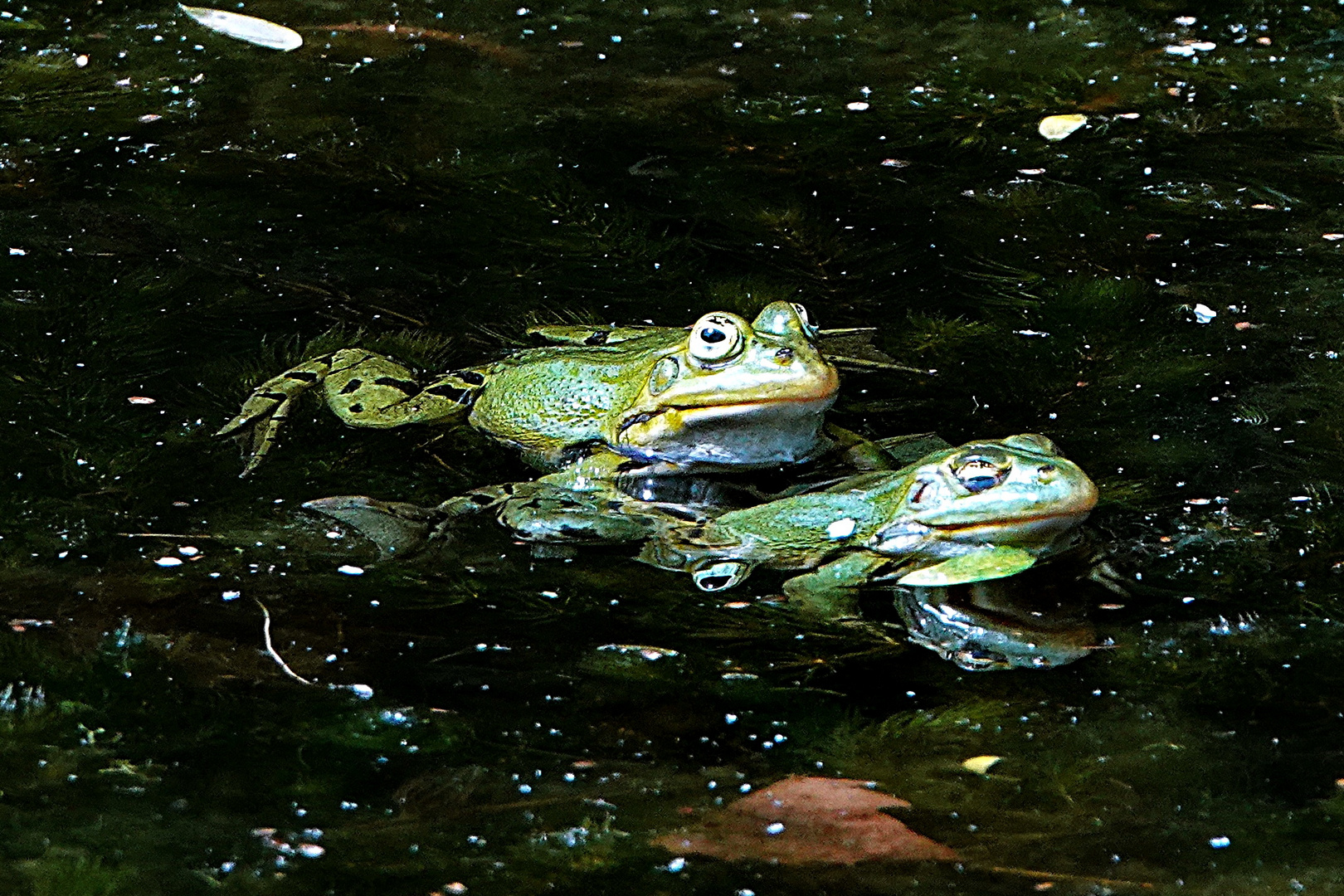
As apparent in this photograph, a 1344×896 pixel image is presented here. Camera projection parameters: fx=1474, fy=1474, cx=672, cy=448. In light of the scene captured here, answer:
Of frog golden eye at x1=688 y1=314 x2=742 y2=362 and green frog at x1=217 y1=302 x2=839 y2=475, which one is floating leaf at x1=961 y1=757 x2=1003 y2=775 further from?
frog golden eye at x1=688 y1=314 x2=742 y2=362

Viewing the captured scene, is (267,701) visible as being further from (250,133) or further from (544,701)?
(250,133)

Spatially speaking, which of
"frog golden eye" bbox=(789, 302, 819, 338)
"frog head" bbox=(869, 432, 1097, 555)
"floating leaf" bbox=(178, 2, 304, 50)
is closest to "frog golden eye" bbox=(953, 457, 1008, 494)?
"frog head" bbox=(869, 432, 1097, 555)

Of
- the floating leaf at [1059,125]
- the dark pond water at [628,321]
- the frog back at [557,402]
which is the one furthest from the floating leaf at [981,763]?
the floating leaf at [1059,125]

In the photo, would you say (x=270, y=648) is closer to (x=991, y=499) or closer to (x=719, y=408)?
(x=719, y=408)

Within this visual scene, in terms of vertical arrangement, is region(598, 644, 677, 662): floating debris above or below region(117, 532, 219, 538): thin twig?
below

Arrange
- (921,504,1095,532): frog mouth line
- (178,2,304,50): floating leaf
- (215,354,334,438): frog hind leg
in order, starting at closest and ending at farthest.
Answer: (921,504,1095,532): frog mouth line < (215,354,334,438): frog hind leg < (178,2,304,50): floating leaf

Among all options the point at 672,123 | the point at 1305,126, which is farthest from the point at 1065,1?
the point at 672,123

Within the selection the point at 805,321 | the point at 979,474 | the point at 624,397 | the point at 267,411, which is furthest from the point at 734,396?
the point at 267,411
